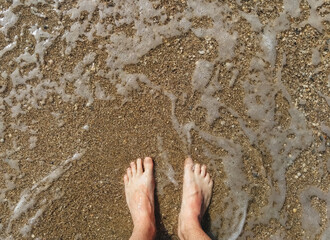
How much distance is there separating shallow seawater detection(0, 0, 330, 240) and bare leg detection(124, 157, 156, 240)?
0.18 feet

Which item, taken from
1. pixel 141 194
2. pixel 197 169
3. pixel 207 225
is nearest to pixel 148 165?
pixel 141 194

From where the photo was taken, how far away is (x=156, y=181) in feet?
7.48

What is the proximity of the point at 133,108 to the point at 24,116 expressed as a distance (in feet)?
2.58

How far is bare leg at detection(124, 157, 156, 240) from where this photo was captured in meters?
2.16

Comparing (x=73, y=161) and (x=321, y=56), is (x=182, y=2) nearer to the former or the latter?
(x=321, y=56)

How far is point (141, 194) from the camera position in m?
2.22

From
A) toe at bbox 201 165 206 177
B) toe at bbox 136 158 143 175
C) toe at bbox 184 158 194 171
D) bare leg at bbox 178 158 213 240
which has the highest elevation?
toe at bbox 136 158 143 175

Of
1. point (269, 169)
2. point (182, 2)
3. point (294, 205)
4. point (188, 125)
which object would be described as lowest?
point (294, 205)

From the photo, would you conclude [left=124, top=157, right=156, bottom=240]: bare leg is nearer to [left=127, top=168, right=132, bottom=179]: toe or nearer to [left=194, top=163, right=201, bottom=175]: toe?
[left=127, top=168, right=132, bottom=179]: toe

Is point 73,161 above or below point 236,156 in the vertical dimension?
above

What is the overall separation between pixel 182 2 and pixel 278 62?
2.69 ft

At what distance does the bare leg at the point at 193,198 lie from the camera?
2.13 metres

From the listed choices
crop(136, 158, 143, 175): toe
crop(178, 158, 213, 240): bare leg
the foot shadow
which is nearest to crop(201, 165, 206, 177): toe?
crop(178, 158, 213, 240): bare leg

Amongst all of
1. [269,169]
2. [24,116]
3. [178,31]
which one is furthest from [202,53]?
[24,116]
